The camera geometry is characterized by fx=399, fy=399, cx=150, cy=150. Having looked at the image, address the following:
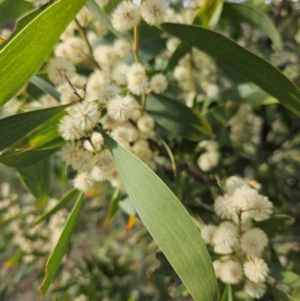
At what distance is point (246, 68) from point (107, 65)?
0.35 meters

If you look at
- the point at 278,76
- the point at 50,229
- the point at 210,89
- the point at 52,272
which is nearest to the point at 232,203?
the point at 278,76

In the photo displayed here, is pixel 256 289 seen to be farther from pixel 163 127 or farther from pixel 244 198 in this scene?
pixel 163 127

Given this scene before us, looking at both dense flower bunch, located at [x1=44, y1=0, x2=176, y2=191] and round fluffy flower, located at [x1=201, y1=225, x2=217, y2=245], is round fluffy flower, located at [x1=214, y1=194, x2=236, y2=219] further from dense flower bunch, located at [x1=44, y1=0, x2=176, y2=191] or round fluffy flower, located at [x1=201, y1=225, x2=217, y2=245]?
dense flower bunch, located at [x1=44, y1=0, x2=176, y2=191]

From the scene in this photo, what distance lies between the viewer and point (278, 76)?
670mm

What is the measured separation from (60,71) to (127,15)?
161 millimetres

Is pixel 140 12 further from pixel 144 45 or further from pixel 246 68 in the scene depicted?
pixel 144 45

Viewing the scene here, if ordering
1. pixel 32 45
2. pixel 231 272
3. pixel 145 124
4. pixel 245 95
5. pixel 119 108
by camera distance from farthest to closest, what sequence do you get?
pixel 245 95 < pixel 145 124 < pixel 231 272 < pixel 119 108 < pixel 32 45

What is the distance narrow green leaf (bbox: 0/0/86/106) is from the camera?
0.53 meters

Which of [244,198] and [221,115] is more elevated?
[221,115]

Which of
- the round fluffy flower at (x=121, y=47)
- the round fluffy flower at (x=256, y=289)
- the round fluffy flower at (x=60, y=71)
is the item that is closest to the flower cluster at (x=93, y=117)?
the round fluffy flower at (x=60, y=71)

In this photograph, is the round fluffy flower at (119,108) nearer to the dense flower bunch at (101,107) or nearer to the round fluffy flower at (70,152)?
the dense flower bunch at (101,107)

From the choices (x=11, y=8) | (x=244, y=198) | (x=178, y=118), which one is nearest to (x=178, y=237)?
(x=244, y=198)

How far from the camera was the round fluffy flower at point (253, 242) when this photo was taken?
759 mm

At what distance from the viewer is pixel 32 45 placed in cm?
55
